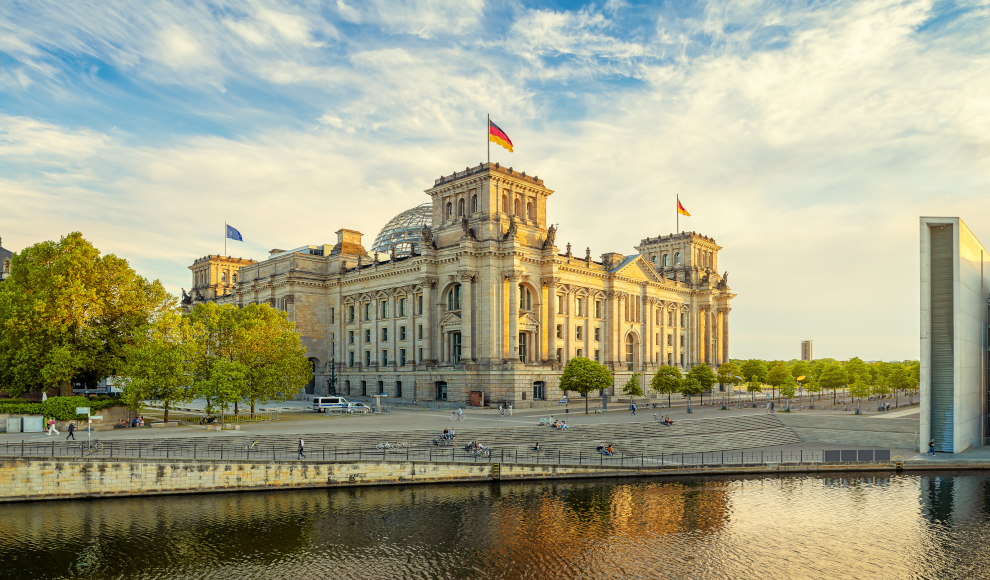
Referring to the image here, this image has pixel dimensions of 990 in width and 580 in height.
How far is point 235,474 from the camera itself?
4106cm

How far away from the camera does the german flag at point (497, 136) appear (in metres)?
Answer: 78.6

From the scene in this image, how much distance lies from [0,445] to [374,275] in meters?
59.4

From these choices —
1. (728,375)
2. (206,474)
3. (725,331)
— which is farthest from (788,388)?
(206,474)

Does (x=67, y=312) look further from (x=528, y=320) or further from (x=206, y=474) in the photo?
(x=528, y=320)

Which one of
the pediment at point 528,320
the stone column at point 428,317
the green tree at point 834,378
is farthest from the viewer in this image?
the green tree at point 834,378

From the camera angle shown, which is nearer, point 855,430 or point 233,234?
point 855,430

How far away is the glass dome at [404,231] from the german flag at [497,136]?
36.3 m

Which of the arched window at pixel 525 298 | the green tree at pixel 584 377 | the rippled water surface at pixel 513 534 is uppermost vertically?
the arched window at pixel 525 298

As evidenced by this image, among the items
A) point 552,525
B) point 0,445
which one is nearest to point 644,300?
point 552,525

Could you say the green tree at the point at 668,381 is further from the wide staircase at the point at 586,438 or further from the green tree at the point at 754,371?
the green tree at the point at 754,371

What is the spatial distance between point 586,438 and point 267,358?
105 ft

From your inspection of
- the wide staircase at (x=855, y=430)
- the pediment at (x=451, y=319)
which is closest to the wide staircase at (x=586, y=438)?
the wide staircase at (x=855, y=430)

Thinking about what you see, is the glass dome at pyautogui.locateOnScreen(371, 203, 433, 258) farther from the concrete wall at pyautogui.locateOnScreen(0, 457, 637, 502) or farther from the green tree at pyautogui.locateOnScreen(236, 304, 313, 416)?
the concrete wall at pyautogui.locateOnScreen(0, 457, 637, 502)

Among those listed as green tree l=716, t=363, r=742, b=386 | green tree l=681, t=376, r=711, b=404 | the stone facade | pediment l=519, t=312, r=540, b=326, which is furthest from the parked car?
green tree l=716, t=363, r=742, b=386
